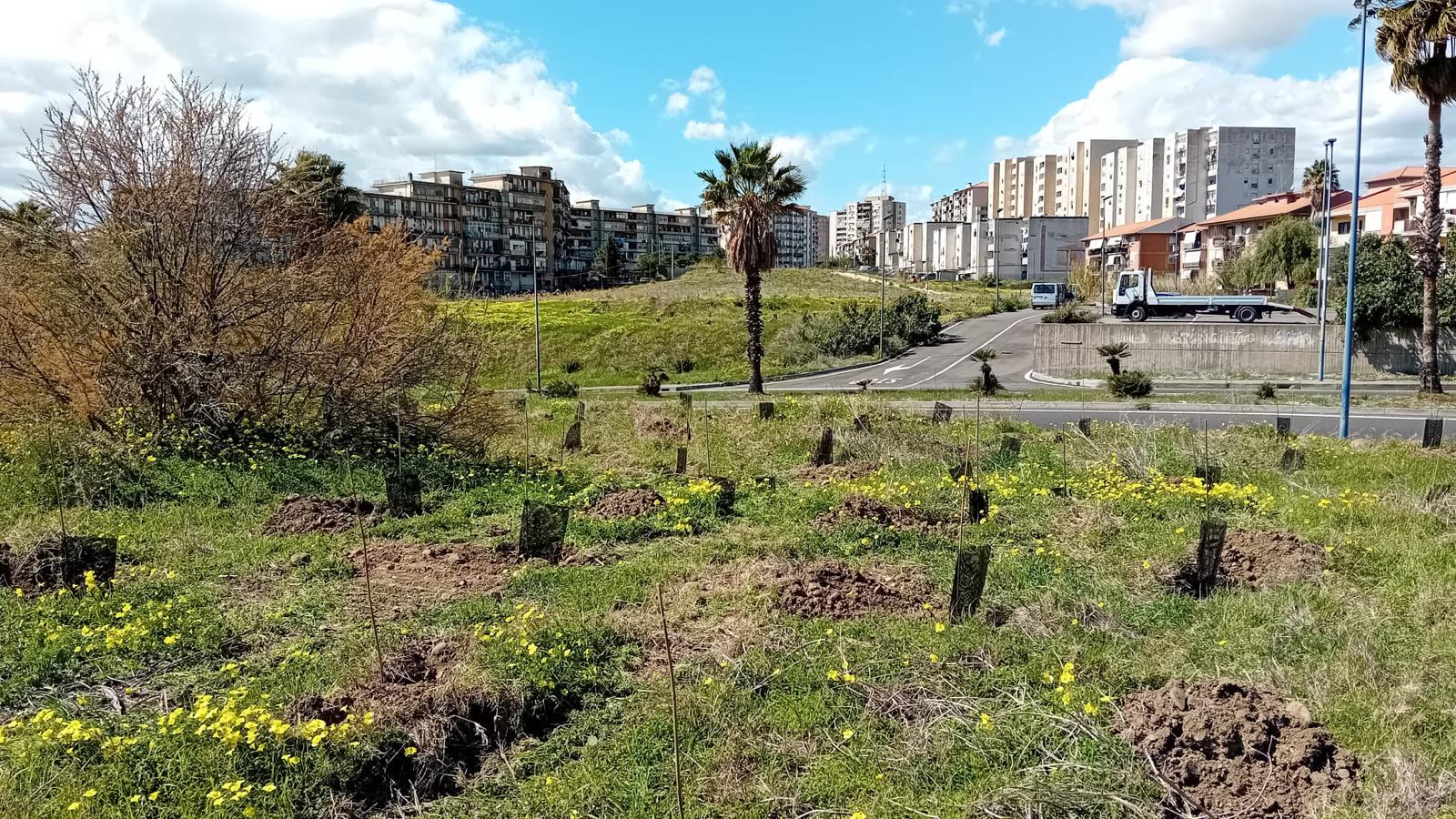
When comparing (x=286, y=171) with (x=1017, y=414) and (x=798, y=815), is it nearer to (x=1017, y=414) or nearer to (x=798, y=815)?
(x=798, y=815)

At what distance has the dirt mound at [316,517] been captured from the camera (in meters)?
10.6

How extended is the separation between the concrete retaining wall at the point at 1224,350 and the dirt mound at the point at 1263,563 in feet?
86.6

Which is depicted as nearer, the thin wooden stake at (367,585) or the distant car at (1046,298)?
the thin wooden stake at (367,585)

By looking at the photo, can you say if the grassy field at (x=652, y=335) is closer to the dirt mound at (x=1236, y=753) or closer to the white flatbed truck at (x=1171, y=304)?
the white flatbed truck at (x=1171, y=304)

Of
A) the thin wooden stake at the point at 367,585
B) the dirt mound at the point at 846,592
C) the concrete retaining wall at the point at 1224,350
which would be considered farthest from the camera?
the concrete retaining wall at the point at 1224,350

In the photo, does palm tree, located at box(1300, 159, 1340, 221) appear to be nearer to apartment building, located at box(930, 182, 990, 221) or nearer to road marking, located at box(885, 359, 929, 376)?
road marking, located at box(885, 359, 929, 376)

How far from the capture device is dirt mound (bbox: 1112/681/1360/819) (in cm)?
473

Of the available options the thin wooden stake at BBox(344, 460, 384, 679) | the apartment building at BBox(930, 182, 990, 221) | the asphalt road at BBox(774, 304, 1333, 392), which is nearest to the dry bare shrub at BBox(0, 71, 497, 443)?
the thin wooden stake at BBox(344, 460, 384, 679)

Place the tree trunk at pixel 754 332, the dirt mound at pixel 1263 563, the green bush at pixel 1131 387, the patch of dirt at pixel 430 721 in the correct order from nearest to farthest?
the patch of dirt at pixel 430 721 < the dirt mound at pixel 1263 563 < the green bush at pixel 1131 387 < the tree trunk at pixel 754 332

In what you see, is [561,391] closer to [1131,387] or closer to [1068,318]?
[1131,387]

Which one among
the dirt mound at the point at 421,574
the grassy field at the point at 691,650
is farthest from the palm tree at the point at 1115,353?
the dirt mound at the point at 421,574

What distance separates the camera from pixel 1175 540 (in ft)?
31.2

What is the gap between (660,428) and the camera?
20.1 metres

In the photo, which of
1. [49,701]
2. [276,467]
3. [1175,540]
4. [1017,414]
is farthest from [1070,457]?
[49,701]
